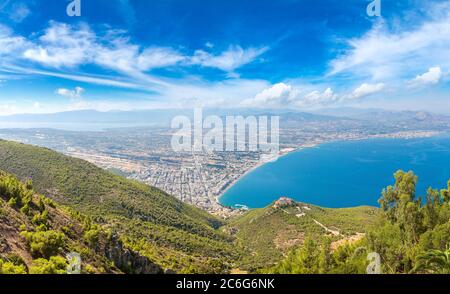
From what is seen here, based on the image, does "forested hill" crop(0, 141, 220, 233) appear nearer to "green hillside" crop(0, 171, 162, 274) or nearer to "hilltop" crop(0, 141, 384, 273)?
"hilltop" crop(0, 141, 384, 273)

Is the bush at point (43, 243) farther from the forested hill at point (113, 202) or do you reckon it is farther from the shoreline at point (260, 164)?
the shoreline at point (260, 164)

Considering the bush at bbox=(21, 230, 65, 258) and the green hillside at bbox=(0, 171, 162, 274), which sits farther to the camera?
the bush at bbox=(21, 230, 65, 258)

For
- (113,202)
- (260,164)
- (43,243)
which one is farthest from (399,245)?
(260,164)

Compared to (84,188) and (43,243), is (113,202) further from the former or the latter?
(43,243)

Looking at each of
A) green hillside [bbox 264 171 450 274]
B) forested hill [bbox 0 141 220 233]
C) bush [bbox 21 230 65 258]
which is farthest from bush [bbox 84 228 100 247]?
forested hill [bbox 0 141 220 233]
